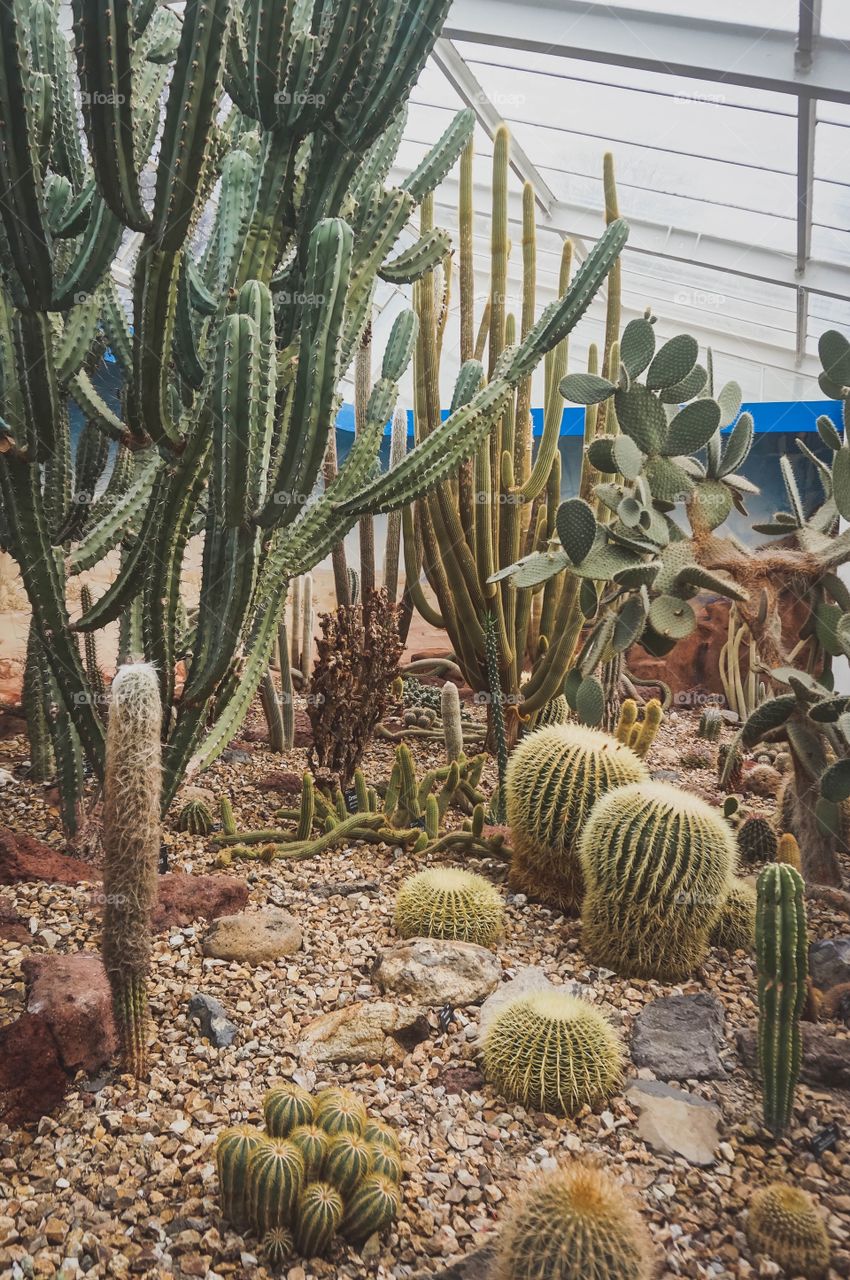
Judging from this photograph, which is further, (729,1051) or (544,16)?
(544,16)

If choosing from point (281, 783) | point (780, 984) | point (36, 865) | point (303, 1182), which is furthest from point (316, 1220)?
point (281, 783)

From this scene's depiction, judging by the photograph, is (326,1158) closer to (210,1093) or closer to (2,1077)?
(210,1093)

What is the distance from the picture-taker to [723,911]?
303 centimetres

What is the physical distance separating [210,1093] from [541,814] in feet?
4.82

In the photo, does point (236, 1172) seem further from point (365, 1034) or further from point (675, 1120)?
point (675, 1120)

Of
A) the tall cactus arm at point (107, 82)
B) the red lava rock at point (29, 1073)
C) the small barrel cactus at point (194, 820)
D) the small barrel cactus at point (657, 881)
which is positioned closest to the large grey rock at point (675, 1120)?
the small barrel cactus at point (657, 881)

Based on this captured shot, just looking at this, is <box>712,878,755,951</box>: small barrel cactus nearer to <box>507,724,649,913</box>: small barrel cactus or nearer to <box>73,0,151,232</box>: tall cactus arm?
<box>507,724,649,913</box>: small barrel cactus

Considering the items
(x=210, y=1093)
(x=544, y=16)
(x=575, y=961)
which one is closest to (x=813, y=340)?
(x=544, y=16)

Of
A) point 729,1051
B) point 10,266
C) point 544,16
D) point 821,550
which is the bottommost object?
point 729,1051

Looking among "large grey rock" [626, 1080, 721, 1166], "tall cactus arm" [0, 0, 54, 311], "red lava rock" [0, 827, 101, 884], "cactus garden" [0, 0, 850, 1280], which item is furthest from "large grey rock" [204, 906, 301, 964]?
"tall cactus arm" [0, 0, 54, 311]

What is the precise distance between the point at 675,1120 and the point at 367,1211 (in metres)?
0.79

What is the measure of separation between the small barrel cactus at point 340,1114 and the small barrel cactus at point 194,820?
6.80ft

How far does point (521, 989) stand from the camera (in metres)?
2.69

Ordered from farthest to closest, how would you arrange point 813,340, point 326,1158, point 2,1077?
1. point 813,340
2. point 2,1077
3. point 326,1158
